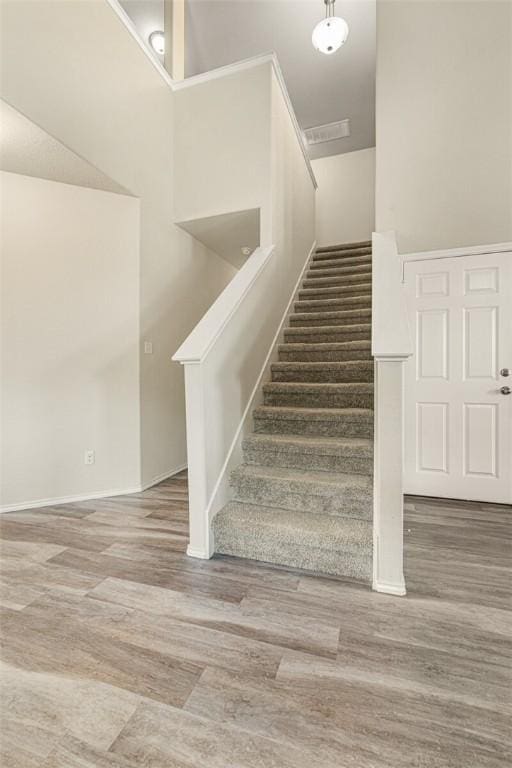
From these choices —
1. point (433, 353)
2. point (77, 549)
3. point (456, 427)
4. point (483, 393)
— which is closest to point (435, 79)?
point (433, 353)

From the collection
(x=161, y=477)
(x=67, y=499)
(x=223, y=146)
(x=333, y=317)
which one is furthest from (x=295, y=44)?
(x=67, y=499)

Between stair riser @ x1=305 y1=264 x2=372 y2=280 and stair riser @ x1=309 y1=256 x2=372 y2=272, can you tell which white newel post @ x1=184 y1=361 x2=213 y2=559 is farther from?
stair riser @ x1=309 y1=256 x2=372 y2=272

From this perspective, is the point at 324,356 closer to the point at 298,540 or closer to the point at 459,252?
the point at 459,252

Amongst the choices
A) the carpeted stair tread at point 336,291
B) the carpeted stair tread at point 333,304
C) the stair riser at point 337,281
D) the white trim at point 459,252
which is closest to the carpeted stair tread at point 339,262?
the stair riser at point 337,281

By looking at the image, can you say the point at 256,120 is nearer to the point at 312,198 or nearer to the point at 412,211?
the point at 412,211

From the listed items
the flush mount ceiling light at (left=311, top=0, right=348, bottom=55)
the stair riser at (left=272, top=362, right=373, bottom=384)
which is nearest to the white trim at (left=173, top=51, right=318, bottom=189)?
the flush mount ceiling light at (left=311, top=0, right=348, bottom=55)

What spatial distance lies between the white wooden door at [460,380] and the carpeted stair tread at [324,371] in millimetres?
479

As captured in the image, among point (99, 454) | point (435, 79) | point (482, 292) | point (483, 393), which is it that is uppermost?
point (435, 79)

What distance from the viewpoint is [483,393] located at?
2.72 metres

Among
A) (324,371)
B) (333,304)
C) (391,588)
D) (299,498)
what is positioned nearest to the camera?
(391,588)

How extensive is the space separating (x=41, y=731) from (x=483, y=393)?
10.3 feet

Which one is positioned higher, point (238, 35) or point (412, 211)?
point (238, 35)

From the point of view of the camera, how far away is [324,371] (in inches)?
114

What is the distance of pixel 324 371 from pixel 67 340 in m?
2.15
